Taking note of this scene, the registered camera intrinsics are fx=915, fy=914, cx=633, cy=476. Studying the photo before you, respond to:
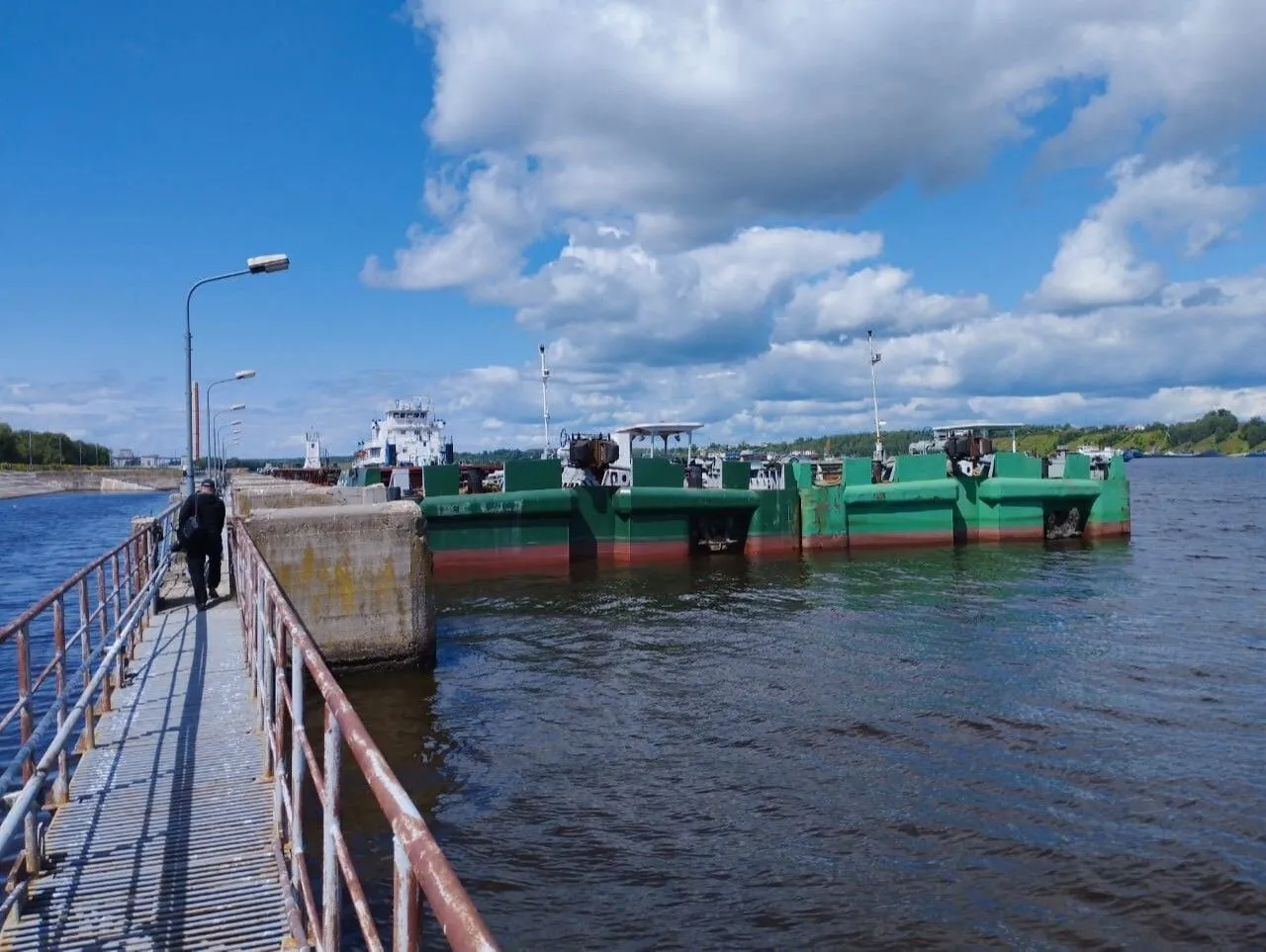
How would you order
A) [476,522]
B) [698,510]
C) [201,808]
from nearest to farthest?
[201,808], [476,522], [698,510]

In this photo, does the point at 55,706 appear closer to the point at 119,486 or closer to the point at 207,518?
the point at 207,518

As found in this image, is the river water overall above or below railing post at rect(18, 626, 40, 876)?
below

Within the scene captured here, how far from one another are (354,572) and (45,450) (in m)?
152

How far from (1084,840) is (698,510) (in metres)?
18.2

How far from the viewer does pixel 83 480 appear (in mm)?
114562

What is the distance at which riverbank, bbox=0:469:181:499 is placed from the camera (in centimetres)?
9738

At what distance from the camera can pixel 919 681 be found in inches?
448

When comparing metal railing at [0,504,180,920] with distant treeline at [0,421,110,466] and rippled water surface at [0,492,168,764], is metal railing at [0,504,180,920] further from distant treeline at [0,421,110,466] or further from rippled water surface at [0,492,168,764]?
distant treeline at [0,421,110,466]

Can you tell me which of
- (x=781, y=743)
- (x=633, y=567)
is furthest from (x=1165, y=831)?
(x=633, y=567)

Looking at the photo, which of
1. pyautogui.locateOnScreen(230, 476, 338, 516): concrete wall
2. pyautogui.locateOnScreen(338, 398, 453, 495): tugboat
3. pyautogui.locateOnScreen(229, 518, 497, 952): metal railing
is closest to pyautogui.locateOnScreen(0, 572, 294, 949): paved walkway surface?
pyautogui.locateOnScreen(229, 518, 497, 952): metal railing

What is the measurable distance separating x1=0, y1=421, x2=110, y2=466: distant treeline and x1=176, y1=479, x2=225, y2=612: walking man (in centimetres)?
13307

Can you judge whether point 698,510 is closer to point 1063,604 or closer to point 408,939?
point 1063,604

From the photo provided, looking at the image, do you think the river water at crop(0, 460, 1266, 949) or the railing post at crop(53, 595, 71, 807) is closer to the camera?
the railing post at crop(53, 595, 71, 807)

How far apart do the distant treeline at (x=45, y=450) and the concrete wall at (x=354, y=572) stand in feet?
444
